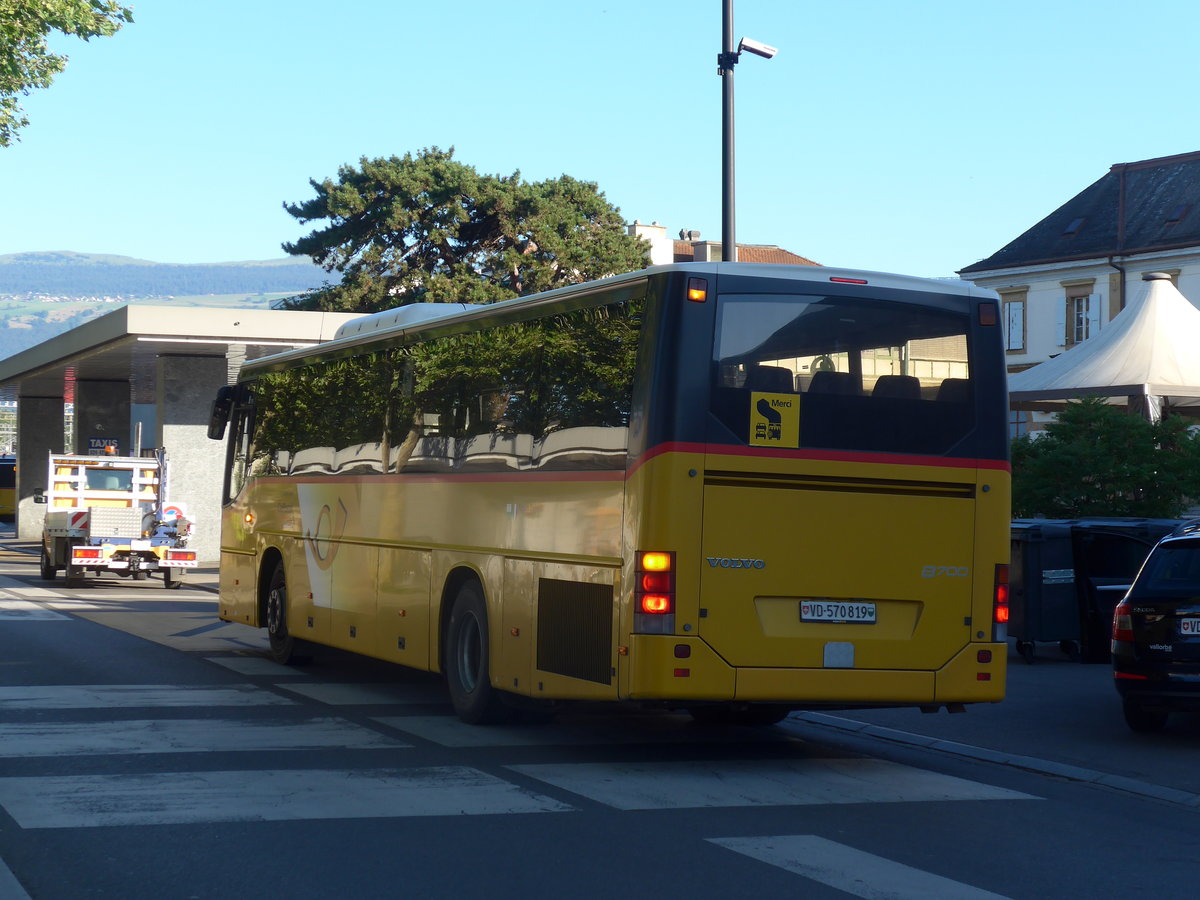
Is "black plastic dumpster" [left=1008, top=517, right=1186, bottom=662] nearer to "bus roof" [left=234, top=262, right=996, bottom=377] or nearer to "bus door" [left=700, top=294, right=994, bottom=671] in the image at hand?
"bus roof" [left=234, top=262, right=996, bottom=377]

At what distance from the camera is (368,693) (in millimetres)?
13828

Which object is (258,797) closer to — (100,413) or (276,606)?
(276,606)

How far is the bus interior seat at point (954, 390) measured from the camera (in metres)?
10.1

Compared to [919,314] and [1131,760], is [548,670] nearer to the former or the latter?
[919,314]

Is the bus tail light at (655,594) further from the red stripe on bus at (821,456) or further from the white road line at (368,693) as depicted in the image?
the white road line at (368,693)

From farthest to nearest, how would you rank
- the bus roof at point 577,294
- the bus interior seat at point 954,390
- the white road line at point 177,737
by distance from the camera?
the bus interior seat at point 954,390 < the white road line at point 177,737 < the bus roof at point 577,294

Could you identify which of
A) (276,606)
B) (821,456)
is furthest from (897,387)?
(276,606)

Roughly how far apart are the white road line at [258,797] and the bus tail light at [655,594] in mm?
1267

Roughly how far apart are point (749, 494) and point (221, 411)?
398 inches

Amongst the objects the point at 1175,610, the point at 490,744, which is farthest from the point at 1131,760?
the point at 490,744

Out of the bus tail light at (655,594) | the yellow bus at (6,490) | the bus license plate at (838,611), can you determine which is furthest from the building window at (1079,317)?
the bus tail light at (655,594)

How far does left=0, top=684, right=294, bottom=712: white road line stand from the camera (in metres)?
12.3

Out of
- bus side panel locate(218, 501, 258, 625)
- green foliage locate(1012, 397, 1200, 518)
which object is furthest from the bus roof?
green foliage locate(1012, 397, 1200, 518)

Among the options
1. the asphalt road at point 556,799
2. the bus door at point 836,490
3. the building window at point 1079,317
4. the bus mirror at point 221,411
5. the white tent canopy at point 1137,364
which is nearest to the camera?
the asphalt road at point 556,799
